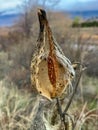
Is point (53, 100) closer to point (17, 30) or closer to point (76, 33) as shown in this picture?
point (76, 33)

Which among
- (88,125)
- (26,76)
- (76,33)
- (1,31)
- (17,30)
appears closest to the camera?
(88,125)

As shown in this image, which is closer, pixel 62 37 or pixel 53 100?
pixel 53 100

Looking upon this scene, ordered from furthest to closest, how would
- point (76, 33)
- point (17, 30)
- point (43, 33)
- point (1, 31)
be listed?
point (1, 31), point (17, 30), point (76, 33), point (43, 33)

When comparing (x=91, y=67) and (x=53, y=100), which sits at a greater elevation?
(x=53, y=100)

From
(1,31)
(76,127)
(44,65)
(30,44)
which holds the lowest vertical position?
(1,31)

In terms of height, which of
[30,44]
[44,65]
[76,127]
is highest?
[44,65]

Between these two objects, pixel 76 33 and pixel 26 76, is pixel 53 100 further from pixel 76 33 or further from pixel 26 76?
pixel 76 33

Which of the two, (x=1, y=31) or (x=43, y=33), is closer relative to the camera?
(x=43, y=33)

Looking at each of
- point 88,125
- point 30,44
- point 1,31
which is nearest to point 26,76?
point 30,44

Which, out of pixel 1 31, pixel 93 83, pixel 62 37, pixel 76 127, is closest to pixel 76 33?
pixel 62 37
